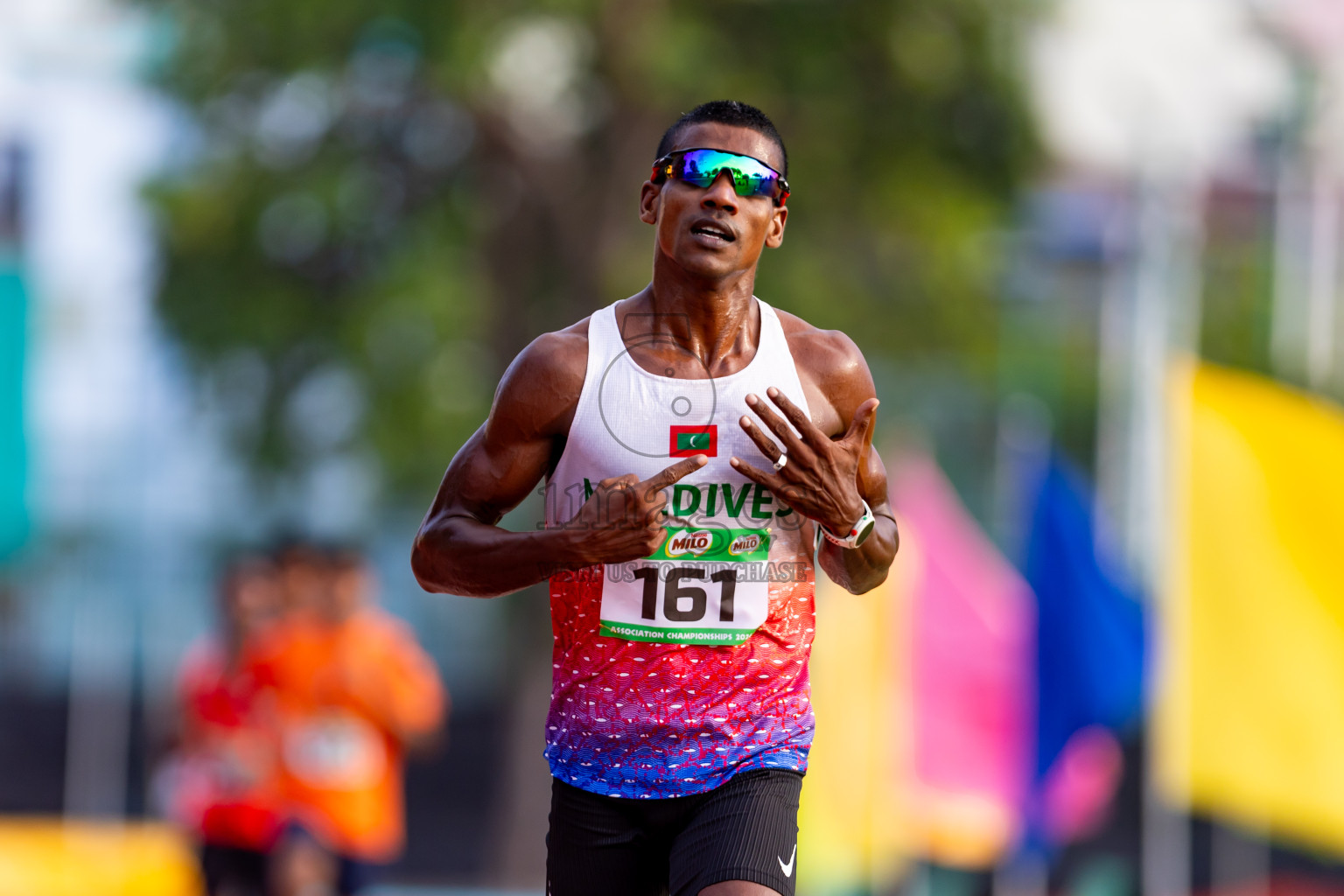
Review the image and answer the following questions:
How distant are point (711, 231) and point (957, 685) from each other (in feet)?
27.3

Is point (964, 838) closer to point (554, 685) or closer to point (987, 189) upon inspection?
point (987, 189)

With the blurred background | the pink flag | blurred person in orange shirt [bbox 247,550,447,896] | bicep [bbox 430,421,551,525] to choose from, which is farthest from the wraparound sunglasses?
the pink flag

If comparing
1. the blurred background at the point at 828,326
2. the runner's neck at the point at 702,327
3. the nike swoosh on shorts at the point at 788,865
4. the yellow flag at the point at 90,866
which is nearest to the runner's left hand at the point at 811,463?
the runner's neck at the point at 702,327

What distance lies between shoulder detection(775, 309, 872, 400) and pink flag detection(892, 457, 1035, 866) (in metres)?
7.06

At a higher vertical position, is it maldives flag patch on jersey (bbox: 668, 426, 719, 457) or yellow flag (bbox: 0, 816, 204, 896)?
maldives flag patch on jersey (bbox: 668, 426, 719, 457)

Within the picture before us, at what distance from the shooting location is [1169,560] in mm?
8969

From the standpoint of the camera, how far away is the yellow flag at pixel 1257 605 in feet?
26.7

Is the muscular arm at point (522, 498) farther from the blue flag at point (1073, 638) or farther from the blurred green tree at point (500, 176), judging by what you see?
the blurred green tree at point (500, 176)

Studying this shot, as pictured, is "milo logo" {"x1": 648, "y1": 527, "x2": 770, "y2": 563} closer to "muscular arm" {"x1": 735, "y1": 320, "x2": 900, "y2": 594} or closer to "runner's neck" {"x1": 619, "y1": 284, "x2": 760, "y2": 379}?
"muscular arm" {"x1": 735, "y1": 320, "x2": 900, "y2": 594}

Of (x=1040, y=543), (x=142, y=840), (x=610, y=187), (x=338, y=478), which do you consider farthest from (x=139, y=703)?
(x=1040, y=543)

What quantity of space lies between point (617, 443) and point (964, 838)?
9.15 m

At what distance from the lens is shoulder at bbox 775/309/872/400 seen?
347 cm

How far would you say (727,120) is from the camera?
338 centimetres

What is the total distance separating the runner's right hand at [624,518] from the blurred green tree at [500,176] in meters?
8.09
